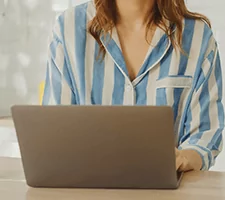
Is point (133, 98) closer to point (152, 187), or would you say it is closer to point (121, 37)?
point (121, 37)

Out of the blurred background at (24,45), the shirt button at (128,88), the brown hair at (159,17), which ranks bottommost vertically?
the blurred background at (24,45)

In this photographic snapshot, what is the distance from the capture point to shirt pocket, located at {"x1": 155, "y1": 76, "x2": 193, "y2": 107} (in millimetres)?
1371

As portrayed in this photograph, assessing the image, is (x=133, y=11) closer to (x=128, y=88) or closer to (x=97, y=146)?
(x=128, y=88)

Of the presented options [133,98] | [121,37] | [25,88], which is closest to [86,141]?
[133,98]

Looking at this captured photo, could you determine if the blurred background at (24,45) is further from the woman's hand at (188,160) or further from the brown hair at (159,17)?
the woman's hand at (188,160)

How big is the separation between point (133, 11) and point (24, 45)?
140 centimetres

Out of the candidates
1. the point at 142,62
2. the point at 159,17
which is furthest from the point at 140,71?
the point at 159,17

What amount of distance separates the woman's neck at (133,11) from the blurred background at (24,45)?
1286 mm

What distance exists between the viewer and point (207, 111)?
1.35 metres

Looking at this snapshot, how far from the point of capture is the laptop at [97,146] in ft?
3.08

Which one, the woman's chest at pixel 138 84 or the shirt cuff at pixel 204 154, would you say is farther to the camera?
the woman's chest at pixel 138 84

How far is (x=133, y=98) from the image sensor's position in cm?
→ 139

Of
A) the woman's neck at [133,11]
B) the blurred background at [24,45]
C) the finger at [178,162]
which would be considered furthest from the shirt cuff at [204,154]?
the blurred background at [24,45]

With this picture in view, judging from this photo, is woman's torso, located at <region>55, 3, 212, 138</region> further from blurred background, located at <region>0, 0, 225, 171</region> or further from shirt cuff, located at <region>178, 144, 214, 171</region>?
blurred background, located at <region>0, 0, 225, 171</region>
